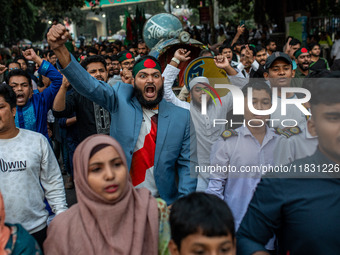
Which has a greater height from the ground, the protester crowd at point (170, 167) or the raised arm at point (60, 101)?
the raised arm at point (60, 101)

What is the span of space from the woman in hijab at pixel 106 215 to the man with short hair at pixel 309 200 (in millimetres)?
476

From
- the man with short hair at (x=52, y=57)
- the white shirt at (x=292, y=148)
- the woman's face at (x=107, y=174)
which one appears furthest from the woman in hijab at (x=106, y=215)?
the man with short hair at (x=52, y=57)

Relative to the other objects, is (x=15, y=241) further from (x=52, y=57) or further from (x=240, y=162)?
(x=52, y=57)

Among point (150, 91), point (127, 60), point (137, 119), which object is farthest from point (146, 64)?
point (127, 60)

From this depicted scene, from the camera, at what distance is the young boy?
1.87 metres

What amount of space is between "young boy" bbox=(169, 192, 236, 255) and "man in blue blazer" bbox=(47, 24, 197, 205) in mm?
1033

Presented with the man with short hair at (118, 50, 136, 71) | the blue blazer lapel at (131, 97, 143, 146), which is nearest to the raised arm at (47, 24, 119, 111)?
the blue blazer lapel at (131, 97, 143, 146)

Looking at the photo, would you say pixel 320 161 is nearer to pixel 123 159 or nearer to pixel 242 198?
pixel 123 159

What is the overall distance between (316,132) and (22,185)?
73.6 inches

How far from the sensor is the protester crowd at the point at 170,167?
74.0 inches

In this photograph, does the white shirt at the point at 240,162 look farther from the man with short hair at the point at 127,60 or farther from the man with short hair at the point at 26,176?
the man with short hair at the point at 127,60

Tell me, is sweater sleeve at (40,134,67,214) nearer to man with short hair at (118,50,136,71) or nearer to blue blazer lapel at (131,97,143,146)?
blue blazer lapel at (131,97,143,146)

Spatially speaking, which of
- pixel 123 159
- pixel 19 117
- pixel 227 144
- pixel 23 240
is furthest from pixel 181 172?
pixel 19 117

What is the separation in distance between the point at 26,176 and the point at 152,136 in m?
0.95
